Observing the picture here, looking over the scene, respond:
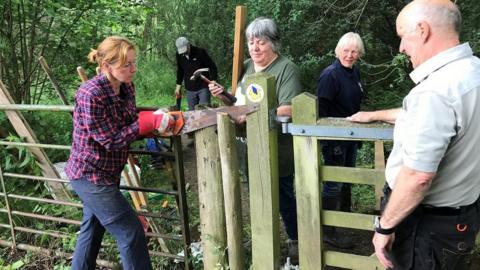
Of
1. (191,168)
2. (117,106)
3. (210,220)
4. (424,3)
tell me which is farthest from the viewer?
(191,168)

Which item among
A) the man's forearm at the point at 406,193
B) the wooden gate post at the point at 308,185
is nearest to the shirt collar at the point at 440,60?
the man's forearm at the point at 406,193

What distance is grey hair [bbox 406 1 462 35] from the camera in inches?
61.9

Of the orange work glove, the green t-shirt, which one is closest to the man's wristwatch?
the green t-shirt

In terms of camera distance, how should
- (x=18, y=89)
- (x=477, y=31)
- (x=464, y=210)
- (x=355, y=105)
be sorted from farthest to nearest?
(x=477, y=31), (x=18, y=89), (x=355, y=105), (x=464, y=210)

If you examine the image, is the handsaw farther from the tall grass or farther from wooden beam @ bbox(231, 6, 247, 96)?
the tall grass

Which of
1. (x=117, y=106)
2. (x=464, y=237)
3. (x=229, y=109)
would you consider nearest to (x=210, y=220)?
(x=229, y=109)

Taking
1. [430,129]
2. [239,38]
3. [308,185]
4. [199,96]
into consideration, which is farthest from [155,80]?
[430,129]

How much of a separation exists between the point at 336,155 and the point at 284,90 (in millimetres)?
1107

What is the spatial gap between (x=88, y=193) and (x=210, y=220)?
778mm

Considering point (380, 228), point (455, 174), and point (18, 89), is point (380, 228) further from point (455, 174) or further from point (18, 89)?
point (18, 89)

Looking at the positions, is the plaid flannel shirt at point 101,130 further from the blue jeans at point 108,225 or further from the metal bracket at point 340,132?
the metal bracket at point 340,132

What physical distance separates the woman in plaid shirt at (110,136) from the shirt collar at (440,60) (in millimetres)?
1438

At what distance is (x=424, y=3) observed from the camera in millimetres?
1600

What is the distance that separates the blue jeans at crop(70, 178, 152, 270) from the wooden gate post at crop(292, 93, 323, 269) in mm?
1008
